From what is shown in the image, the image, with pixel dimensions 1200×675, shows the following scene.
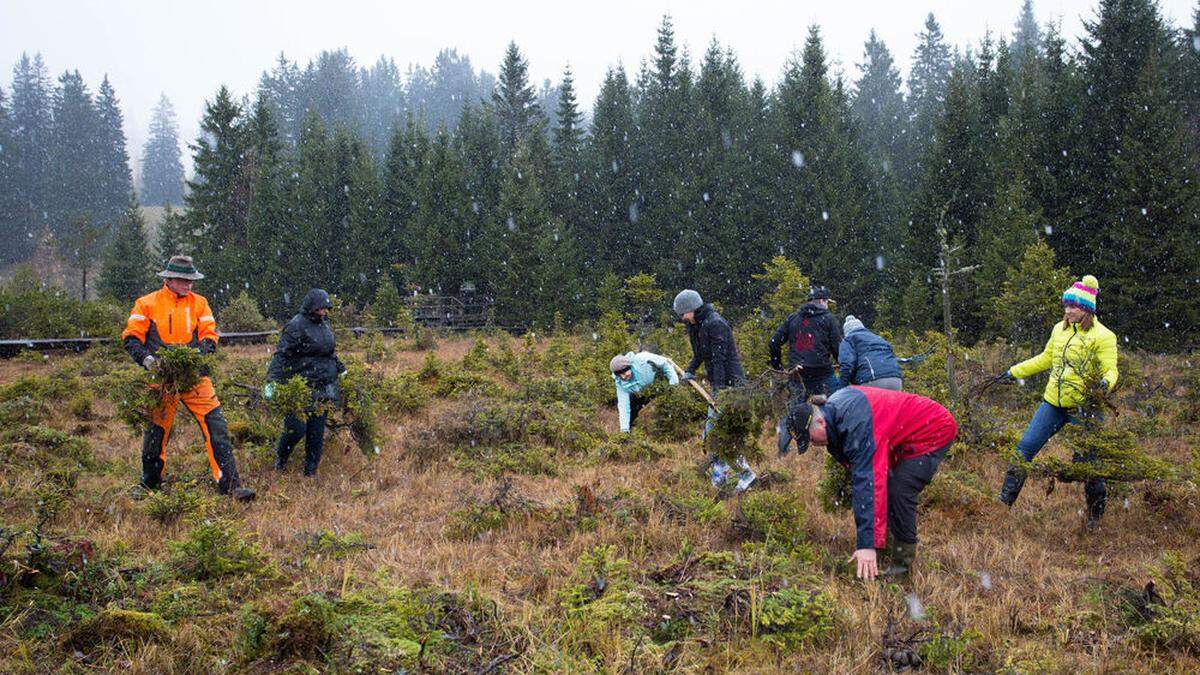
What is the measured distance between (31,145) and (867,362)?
3803 inches

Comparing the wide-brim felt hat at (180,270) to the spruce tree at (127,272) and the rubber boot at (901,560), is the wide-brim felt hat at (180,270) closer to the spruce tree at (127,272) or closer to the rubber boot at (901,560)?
the rubber boot at (901,560)

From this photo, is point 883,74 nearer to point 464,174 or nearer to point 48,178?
point 464,174

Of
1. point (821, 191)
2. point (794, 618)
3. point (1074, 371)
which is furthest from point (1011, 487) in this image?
point (821, 191)

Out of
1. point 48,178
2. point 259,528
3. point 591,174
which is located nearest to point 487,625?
point 259,528

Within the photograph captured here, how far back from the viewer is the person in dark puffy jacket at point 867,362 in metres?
6.89

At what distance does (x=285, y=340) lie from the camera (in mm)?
7270

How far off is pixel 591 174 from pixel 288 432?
108 ft

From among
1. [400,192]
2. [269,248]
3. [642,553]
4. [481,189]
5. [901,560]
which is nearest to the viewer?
[901,560]

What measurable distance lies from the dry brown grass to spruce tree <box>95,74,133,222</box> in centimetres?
7582

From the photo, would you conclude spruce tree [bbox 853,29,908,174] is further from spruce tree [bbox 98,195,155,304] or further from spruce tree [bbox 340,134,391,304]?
spruce tree [bbox 98,195,155,304]

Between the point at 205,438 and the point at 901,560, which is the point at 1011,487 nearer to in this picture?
the point at 901,560

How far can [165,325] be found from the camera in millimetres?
6520

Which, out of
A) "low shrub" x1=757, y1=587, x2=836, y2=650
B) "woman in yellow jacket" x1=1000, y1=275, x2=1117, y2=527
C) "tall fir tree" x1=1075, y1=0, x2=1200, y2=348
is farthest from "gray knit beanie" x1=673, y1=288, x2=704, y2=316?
"tall fir tree" x1=1075, y1=0, x2=1200, y2=348

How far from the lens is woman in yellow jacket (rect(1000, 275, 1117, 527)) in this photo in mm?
5652
